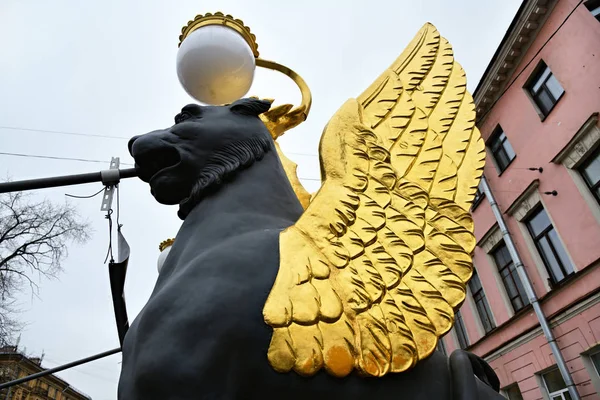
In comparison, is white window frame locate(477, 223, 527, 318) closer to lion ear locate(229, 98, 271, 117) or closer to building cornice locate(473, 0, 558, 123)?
building cornice locate(473, 0, 558, 123)

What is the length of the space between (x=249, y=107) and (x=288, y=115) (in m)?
0.47

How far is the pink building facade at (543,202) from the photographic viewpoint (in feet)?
30.9

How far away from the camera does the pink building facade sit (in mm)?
9422

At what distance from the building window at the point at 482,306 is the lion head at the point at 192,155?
520 inches

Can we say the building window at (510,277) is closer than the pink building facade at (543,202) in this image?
No

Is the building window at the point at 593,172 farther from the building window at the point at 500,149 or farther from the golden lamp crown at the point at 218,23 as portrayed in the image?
the golden lamp crown at the point at 218,23

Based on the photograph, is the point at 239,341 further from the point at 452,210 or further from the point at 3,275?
the point at 3,275

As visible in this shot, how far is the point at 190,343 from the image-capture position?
3.56 feet

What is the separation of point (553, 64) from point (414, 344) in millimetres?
11925

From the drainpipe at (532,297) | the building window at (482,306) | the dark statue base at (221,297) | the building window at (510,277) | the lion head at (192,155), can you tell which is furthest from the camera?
the building window at (482,306)

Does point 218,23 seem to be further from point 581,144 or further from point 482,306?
point 482,306

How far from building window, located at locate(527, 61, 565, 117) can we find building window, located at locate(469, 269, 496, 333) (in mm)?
5545

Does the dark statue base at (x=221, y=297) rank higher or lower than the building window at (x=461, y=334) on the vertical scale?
lower

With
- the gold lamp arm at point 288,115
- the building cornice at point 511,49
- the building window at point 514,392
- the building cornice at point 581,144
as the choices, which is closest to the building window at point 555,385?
the building window at point 514,392
